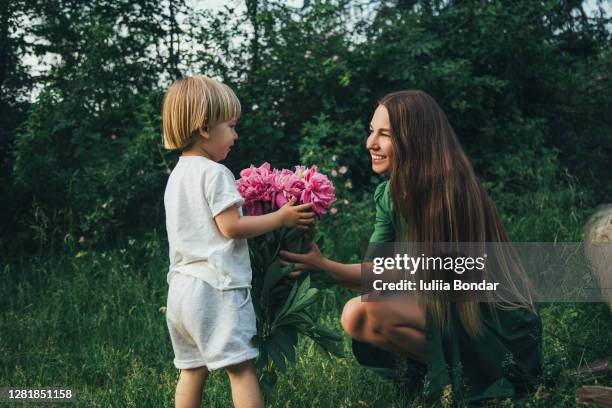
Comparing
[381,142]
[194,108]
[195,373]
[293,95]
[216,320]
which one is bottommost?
[195,373]

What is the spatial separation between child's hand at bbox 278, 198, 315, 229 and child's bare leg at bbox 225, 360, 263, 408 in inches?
19.9

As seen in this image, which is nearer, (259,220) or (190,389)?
(259,220)

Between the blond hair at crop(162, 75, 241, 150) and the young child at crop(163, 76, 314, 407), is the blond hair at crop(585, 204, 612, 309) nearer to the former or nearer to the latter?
the young child at crop(163, 76, 314, 407)

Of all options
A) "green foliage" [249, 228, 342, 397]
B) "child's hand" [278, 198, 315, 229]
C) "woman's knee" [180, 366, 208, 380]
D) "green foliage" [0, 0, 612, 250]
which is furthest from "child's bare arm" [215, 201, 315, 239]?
"green foliage" [0, 0, 612, 250]

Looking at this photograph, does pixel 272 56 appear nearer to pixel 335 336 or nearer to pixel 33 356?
pixel 33 356

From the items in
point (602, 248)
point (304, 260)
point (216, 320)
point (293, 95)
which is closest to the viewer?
point (216, 320)

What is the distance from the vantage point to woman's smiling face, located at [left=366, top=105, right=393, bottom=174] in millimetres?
2732

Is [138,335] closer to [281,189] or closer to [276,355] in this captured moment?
[276,355]

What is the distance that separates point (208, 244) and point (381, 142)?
0.89 meters

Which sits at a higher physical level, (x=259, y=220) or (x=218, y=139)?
(x=218, y=139)

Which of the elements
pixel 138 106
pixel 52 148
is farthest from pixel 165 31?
pixel 52 148

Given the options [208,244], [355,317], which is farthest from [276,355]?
[355,317]

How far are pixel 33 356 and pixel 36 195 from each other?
1.88 m

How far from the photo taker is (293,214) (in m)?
2.28
